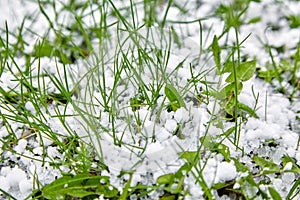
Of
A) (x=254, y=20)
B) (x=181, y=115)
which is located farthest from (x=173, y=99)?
(x=254, y=20)

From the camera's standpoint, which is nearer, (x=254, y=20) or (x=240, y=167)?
(x=240, y=167)

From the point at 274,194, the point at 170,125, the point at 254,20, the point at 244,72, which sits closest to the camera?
the point at 274,194

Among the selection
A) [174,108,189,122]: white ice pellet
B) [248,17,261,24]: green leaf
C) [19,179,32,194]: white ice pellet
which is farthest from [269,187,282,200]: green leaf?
[248,17,261,24]: green leaf

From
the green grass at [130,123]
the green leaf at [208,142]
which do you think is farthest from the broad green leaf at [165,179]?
the green leaf at [208,142]

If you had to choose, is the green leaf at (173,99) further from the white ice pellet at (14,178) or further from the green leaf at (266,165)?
the white ice pellet at (14,178)

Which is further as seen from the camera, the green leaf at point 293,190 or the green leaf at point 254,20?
the green leaf at point 254,20

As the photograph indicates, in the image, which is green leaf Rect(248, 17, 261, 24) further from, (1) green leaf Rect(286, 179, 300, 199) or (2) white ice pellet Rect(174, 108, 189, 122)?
(1) green leaf Rect(286, 179, 300, 199)

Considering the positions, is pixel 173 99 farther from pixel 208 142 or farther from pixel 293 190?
pixel 293 190

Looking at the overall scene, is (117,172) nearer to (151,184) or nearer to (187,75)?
(151,184)
